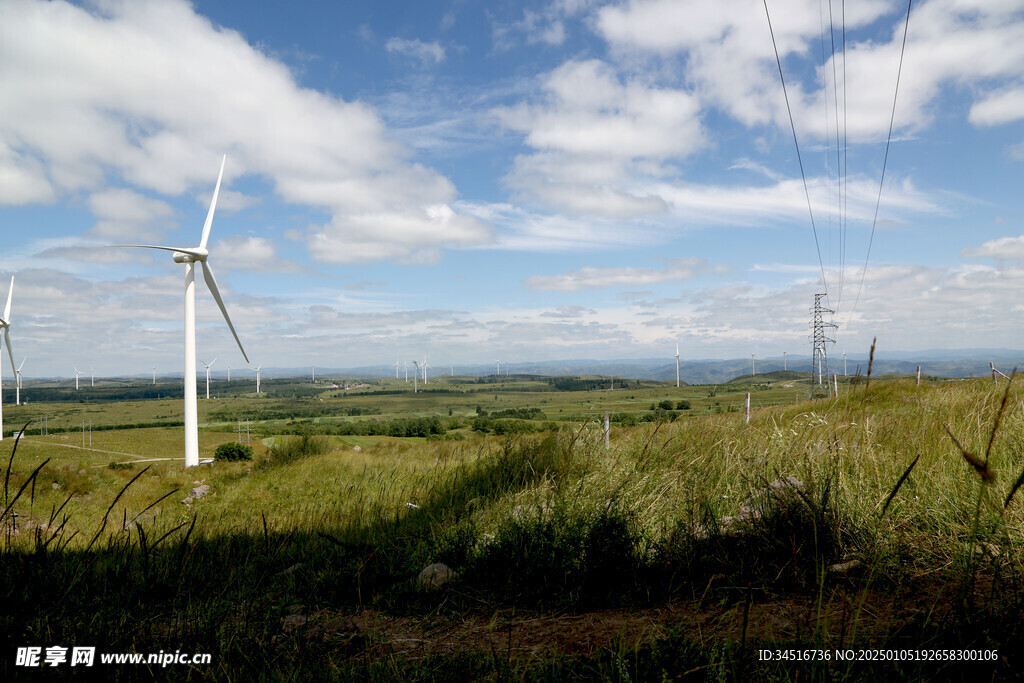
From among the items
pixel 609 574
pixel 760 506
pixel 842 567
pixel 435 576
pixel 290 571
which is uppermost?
pixel 760 506

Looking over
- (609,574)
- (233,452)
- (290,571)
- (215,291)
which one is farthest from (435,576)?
(233,452)

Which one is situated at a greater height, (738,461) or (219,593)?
(738,461)

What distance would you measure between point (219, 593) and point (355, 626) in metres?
1.48

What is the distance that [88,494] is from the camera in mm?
25531

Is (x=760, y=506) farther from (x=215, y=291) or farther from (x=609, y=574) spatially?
(x=215, y=291)

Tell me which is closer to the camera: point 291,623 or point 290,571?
point 291,623

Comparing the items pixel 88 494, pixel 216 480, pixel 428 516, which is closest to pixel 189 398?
pixel 216 480

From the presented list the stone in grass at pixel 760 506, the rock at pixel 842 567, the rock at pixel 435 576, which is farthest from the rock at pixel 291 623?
the rock at pixel 842 567

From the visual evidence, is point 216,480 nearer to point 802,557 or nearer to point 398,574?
point 398,574

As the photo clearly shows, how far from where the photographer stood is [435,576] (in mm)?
5082

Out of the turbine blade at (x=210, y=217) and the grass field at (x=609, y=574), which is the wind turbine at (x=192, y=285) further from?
the grass field at (x=609, y=574)

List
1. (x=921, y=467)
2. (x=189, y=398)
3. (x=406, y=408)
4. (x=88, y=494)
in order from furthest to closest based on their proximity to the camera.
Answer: (x=406, y=408)
(x=189, y=398)
(x=88, y=494)
(x=921, y=467)

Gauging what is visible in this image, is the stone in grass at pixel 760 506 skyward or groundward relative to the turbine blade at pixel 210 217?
groundward

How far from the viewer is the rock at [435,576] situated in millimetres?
4939
